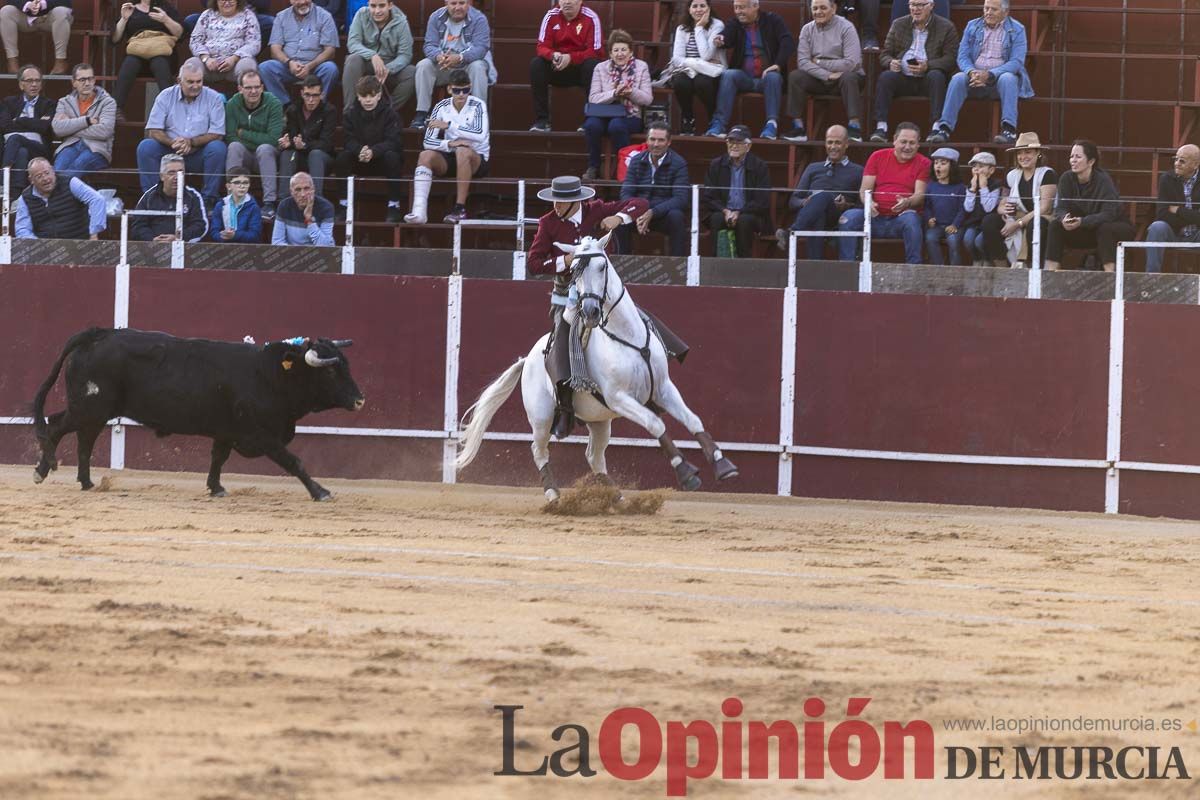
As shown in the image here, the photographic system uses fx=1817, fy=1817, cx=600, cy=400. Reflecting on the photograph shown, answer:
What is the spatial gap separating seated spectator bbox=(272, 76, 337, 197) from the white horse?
3775mm

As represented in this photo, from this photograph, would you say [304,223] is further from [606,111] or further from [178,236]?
[606,111]

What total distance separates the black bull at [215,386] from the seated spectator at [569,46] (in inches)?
195

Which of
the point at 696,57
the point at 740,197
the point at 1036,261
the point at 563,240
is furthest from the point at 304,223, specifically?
the point at 1036,261

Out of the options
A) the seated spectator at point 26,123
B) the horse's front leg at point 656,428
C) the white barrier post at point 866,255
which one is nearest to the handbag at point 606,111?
the white barrier post at point 866,255

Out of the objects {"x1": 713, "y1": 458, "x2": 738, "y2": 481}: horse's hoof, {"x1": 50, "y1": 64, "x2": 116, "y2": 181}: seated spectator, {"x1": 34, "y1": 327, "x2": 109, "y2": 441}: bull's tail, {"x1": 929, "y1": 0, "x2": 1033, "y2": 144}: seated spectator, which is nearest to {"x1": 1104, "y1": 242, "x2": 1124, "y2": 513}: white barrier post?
{"x1": 929, "y1": 0, "x2": 1033, "y2": 144}: seated spectator

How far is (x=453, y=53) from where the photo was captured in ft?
51.9

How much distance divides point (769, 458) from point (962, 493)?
4.68 ft

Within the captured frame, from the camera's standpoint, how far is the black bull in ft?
38.7

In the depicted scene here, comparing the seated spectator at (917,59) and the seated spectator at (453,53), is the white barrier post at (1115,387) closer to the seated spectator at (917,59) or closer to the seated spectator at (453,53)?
the seated spectator at (917,59)

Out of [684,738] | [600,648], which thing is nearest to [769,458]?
[600,648]

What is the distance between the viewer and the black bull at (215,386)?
11781 mm

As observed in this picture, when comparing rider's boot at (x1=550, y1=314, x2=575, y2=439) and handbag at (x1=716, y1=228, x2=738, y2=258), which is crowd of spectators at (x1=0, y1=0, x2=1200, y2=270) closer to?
handbag at (x1=716, y1=228, x2=738, y2=258)

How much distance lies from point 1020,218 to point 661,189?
2.75 metres

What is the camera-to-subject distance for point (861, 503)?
13.2 meters
